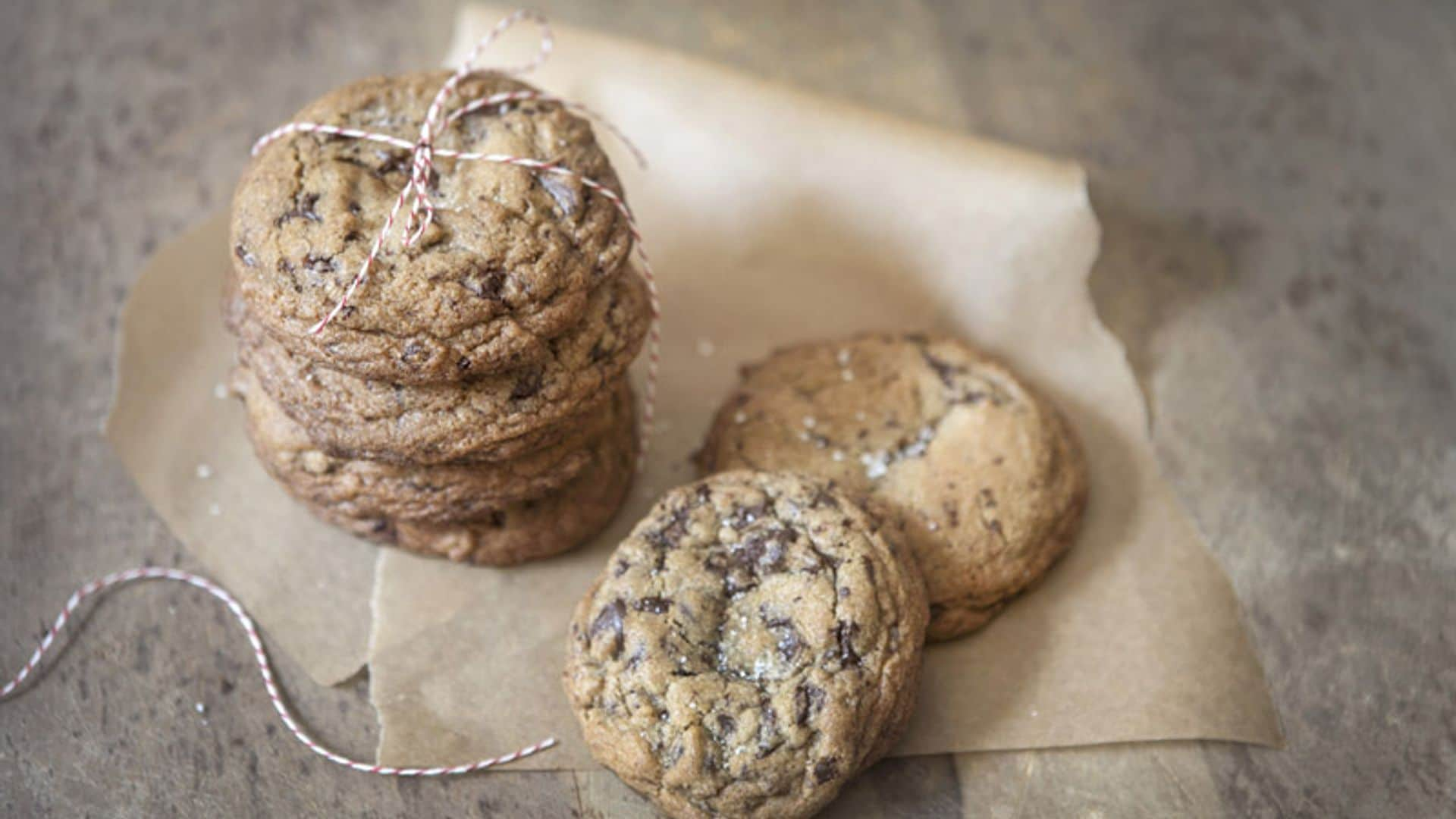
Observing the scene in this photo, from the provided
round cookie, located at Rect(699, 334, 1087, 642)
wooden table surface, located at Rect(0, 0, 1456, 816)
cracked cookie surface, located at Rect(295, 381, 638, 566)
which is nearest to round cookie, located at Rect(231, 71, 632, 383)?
cracked cookie surface, located at Rect(295, 381, 638, 566)

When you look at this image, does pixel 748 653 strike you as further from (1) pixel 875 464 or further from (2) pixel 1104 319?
(2) pixel 1104 319

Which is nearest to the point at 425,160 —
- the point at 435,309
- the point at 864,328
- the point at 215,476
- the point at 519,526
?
the point at 435,309

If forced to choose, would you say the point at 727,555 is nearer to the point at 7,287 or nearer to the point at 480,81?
the point at 480,81

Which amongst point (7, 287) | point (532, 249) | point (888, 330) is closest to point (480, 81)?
point (532, 249)

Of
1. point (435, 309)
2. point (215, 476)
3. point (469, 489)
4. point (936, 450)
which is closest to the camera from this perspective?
point (435, 309)

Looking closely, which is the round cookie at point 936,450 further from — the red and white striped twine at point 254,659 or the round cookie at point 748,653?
the red and white striped twine at point 254,659

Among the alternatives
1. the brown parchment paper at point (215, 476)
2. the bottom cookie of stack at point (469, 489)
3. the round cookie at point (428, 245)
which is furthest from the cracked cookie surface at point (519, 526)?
the round cookie at point (428, 245)

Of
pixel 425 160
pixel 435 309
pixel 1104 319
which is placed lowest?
pixel 1104 319

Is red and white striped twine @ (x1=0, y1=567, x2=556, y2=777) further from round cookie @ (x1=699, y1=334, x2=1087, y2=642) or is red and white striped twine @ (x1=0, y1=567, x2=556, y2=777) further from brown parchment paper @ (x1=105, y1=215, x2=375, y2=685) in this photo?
round cookie @ (x1=699, y1=334, x2=1087, y2=642)
